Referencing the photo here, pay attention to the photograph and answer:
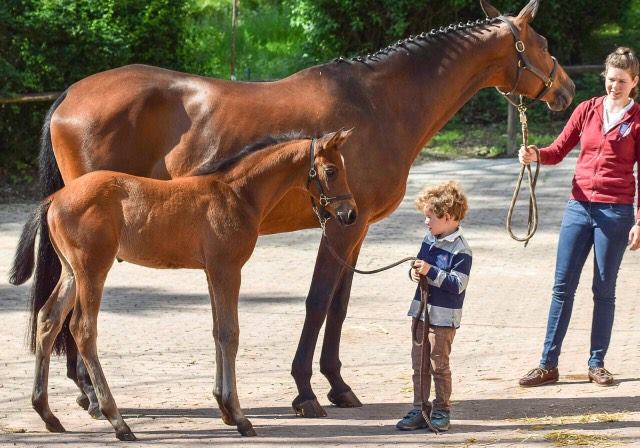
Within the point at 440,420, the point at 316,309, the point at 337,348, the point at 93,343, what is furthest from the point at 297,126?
the point at 440,420

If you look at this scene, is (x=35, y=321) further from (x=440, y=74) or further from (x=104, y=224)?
(x=440, y=74)

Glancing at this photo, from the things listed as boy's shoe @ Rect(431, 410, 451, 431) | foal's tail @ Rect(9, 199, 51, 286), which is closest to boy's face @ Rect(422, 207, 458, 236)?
boy's shoe @ Rect(431, 410, 451, 431)

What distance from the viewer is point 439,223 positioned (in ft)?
18.4

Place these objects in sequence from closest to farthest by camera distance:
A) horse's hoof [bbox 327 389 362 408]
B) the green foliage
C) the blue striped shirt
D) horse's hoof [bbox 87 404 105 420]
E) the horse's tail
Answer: the blue striped shirt, horse's hoof [bbox 87 404 105 420], the horse's tail, horse's hoof [bbox 327 389 362 408], the green foliage

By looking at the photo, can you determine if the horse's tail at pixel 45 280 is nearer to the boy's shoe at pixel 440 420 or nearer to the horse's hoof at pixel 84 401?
the horse's hoof at pixel 84 401

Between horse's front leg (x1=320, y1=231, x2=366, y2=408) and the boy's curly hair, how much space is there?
2.09 ft

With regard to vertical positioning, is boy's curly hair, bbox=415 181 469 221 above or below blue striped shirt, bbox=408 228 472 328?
above

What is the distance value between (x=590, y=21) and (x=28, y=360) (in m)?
15.7

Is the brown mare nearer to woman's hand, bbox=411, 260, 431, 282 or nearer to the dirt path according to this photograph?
the dirt path

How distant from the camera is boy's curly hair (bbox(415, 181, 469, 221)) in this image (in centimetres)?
560

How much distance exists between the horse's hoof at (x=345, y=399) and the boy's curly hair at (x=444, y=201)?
125cm

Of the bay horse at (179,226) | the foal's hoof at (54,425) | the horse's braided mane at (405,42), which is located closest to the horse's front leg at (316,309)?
the bay horse at (179,226)

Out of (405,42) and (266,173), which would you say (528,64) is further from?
(266,173)

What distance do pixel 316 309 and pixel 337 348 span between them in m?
0.35
